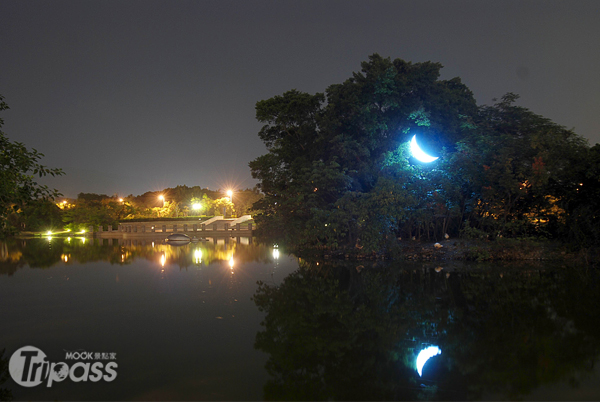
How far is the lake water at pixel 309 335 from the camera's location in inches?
198

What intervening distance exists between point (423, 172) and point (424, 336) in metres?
12.8

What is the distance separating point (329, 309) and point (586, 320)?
516cm

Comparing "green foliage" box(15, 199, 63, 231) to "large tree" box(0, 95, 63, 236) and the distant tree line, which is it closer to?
the distant tree line

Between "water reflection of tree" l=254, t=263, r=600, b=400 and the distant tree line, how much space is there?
19.2ft

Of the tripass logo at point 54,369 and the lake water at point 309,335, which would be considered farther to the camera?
the tripass logo at point 54,369

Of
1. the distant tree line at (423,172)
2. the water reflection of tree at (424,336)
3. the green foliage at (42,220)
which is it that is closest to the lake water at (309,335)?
the water reflection of tree at (424,336)

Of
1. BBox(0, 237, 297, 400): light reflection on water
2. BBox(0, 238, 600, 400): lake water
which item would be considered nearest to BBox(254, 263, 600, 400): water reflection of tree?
BBox(0, 238, 600, 400): lake water

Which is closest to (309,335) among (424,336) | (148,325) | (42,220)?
(424,336)

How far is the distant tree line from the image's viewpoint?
16.8m

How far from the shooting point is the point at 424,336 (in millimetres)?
6918

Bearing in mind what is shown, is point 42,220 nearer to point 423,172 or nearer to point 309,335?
point 423,172

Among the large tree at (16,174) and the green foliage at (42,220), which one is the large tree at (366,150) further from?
the green foliage at (42,220)

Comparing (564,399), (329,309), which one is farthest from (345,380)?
(329,309)

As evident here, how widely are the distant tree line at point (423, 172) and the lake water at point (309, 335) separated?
4723 mm
